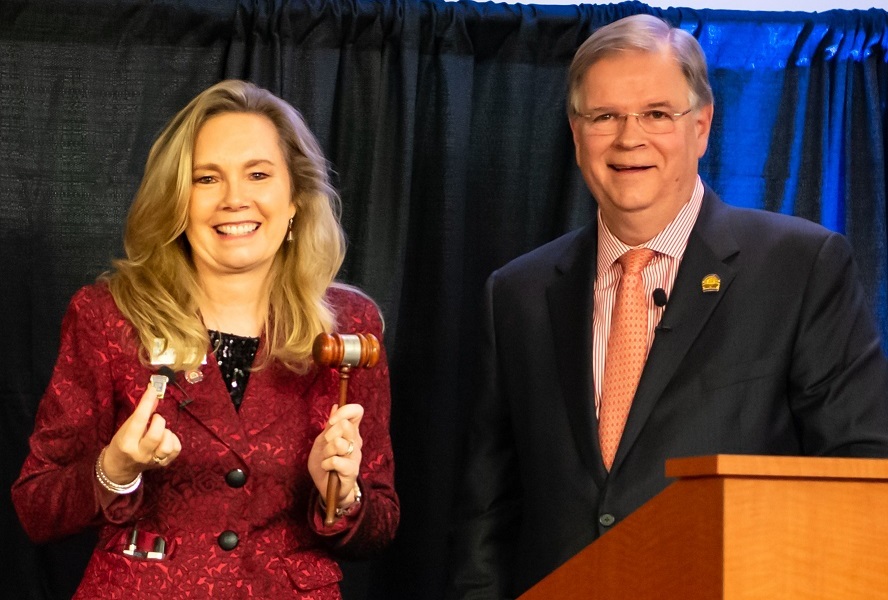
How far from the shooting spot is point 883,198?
3.83 meters

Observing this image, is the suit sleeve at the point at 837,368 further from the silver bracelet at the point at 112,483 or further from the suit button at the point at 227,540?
the silver bracelet at the point at 112,483

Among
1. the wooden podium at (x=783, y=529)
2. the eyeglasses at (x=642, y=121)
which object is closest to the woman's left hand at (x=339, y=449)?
the eyeglasses at (x=642, y=121)

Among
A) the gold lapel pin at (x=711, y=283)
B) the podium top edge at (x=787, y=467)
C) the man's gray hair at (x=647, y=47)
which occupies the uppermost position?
the man's gray hair at (x=647, y=47)

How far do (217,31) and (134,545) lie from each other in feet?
5.84

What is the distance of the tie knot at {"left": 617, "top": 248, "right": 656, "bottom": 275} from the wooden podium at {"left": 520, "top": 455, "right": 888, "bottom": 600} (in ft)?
4.62

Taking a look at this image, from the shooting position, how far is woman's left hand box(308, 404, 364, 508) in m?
2.50

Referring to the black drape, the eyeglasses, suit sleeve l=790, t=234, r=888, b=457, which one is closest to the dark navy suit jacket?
suit sleeve l=790, t=234, r=888, b=457

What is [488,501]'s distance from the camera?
303cm

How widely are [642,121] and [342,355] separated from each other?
37.2 inches

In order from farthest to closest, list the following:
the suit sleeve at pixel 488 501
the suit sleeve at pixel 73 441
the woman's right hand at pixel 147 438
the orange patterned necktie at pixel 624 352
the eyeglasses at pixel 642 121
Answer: the suit sleeve at pixel 488 501 → the eyeglasses at pixel 642 121 → the orange patterned necktie at pixel 624 352 → the suit sleeve at pixel 73 441 → the woman's right hand at pixel 147 438

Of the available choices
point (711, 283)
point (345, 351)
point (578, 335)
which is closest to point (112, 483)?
point (345, 351)

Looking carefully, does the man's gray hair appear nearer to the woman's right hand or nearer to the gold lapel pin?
the gold lapel pin

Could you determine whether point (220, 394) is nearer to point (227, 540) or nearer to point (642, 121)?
point (227, 540)

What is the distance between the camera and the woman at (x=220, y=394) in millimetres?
2621
